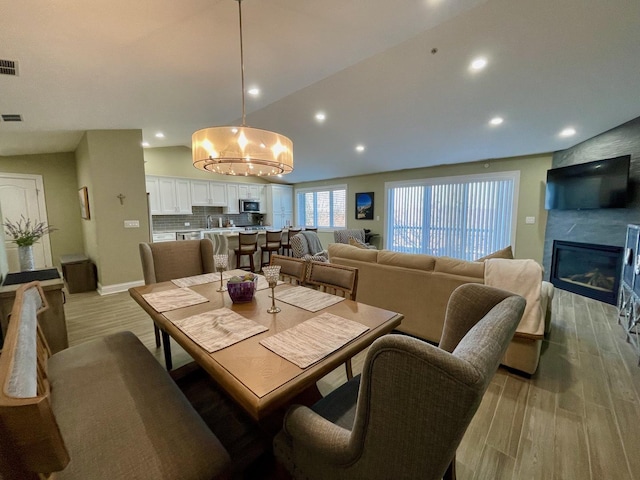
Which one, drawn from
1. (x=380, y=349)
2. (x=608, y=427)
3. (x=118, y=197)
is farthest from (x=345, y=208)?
(x=380, y=349)

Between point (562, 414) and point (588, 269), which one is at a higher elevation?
point (588, 269)

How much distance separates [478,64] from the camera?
9.28 feet

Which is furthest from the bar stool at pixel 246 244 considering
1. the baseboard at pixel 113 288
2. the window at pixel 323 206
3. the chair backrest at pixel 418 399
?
the chair backrest at pixel 418 399

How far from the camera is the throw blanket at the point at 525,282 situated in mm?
1907

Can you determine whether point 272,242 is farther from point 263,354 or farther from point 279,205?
point 263,354

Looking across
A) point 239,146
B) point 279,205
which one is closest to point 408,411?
point 239,146

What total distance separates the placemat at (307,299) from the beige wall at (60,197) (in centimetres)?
581

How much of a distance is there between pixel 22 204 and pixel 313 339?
21.1ft

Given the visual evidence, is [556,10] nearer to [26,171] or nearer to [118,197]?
[118,197]

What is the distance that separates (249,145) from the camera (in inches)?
69.7

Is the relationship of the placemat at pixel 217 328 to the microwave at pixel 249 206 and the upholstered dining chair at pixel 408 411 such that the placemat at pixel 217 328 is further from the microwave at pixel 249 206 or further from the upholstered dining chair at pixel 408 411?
the microwave at pixel 249 206

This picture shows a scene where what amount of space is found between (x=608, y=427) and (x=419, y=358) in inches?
80.4

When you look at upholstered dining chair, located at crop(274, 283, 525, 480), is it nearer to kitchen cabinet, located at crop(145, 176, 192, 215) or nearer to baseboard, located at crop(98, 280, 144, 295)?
baseboard, located at crop(98, 280, 144, 295)

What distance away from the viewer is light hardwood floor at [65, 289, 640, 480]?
135 cm
